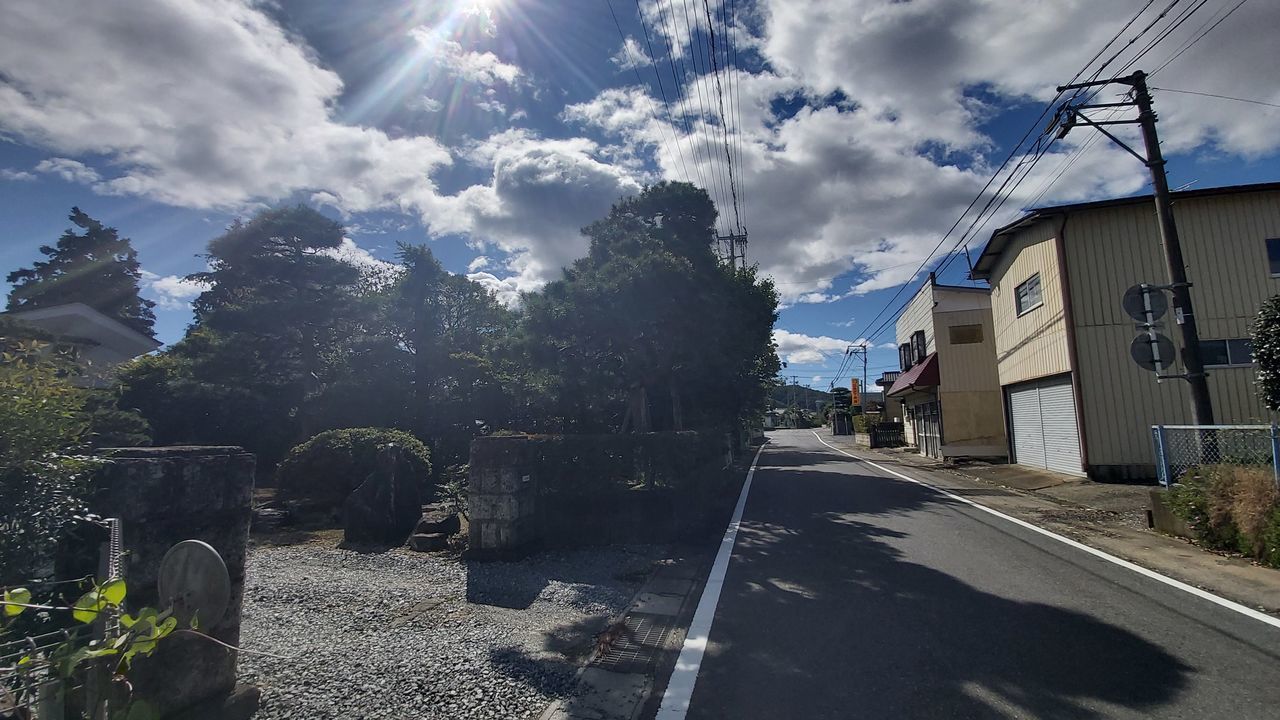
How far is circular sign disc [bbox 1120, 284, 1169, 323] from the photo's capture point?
8477 millimetres

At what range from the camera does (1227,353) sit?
13.4 m

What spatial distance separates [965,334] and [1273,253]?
9.84 m

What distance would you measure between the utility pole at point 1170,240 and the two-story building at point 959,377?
1347cm

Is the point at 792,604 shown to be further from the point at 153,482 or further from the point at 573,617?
the point at 153,482

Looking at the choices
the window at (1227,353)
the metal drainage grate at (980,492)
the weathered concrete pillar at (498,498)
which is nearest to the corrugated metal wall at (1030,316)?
the window at (1227,353)

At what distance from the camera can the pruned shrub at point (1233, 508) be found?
20.2 ft

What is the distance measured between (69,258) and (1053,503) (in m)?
47.9

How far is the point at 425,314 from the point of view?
23.7 meters

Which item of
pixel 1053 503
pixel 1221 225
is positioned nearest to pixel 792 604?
pixel 1053 503

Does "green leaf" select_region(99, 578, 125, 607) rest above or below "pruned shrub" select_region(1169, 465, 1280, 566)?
above

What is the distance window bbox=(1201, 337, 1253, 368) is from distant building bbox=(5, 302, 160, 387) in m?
30.5

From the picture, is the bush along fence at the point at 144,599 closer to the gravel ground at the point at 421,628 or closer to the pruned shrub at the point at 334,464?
the gravel ground at the point at 421,628

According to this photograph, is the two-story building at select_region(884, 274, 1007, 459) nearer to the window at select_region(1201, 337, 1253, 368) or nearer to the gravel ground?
the window at select_region(1201, 337, 1253, 368)

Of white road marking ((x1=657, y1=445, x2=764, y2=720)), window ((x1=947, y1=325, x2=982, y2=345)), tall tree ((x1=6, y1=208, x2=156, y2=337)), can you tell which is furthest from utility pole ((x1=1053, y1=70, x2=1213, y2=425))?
tall tree ((x1=6, y1=208, x2=156, y2=337))
